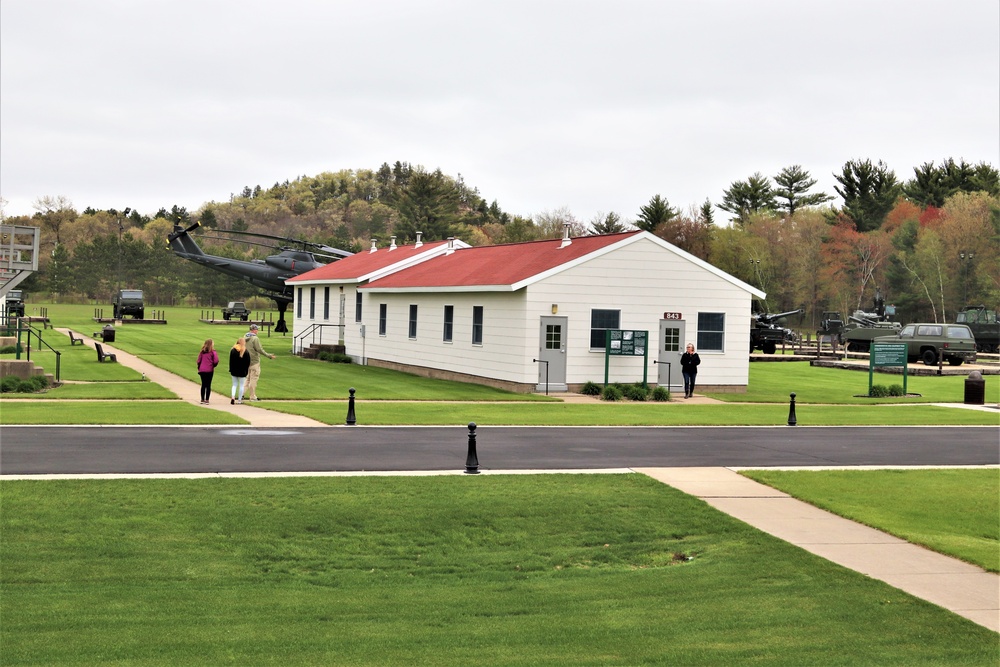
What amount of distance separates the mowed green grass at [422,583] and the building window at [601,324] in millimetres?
18605

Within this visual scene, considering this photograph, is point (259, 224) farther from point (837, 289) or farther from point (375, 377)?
point (375, 377)

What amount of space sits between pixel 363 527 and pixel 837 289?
92.9 metres

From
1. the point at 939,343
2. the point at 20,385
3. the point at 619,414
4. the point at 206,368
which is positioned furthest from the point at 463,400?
the point at 939,343

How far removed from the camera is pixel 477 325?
1448 inches

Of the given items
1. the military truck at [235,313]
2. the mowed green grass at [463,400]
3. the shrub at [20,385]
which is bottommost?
the mowed green grass at [463,400]

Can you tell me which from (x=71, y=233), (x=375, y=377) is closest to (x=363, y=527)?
(x=375, y=377)

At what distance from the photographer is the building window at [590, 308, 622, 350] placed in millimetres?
34469

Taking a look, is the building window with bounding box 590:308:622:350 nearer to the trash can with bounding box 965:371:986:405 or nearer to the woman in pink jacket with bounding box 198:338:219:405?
the trash can with bounding box 965:371:986:405

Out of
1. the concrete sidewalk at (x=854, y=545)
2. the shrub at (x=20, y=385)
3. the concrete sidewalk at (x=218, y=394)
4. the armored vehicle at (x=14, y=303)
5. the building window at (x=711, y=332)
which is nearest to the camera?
the concrete sidewalk at (x=854, y=545)

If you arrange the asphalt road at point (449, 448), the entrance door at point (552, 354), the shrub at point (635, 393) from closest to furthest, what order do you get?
the asphalt road at point (449, 448), the shrub at point (635, 393), the entrance door at point (552, 354)

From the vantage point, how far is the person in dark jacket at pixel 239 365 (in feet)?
89.1

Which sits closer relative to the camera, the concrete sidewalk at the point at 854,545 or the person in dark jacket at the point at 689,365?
the concrete sidewalk at the point at 854,545

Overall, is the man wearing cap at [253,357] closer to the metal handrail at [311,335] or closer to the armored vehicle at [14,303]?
the metal handrail at [311,335]

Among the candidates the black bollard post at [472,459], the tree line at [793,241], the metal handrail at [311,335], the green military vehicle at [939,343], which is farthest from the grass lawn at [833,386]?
the tree line at [793,241]
